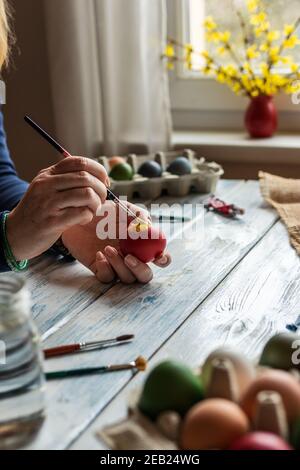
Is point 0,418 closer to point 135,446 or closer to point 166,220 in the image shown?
point 135,446

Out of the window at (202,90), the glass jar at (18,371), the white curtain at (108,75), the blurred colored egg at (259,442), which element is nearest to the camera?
the blurred colored egg at (259,442)

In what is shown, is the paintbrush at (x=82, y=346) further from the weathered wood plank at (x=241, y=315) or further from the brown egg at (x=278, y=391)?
the brown egg at (x=278, y=391)

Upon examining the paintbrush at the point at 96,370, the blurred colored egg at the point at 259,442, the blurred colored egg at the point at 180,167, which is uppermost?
the blurred colored egg at the point at 180,167

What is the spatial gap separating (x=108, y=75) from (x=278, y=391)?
140cm

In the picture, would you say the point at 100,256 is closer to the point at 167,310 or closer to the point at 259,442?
the point at 167,310

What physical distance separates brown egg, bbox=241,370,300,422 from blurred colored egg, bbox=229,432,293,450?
4 centimetres

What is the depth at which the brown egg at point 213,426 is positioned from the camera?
0.65 meters

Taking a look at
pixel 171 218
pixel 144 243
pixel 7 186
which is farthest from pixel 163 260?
pixel 7 186

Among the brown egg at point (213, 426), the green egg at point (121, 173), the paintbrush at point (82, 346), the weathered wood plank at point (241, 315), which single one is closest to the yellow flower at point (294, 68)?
the green egg at point (121, 173)

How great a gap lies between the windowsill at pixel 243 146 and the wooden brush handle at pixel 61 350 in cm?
118

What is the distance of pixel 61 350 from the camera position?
0.93 meters

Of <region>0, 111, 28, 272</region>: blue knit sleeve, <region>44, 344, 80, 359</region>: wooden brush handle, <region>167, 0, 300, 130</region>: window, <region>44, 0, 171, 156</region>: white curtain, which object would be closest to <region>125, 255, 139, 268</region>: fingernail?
<region>44, 344, 80, 359</region>: wooden brush handle

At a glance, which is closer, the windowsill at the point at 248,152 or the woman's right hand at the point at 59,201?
the woman's right hand at the point at 59,201
